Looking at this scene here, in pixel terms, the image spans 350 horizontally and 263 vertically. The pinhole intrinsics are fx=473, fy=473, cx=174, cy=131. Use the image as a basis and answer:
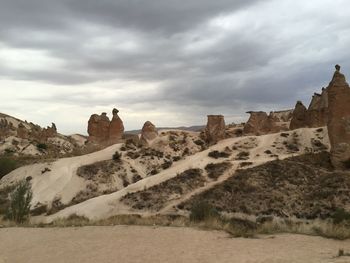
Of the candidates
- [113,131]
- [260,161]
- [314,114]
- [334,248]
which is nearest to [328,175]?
[260,161]

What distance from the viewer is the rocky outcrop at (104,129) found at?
56.4m

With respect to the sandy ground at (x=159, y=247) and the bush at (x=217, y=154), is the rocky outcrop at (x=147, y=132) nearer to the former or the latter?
the bush at (x=217, y=154)

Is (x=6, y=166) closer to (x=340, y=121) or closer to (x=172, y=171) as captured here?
(x=172, y=171)

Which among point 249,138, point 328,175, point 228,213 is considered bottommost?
point 228,213

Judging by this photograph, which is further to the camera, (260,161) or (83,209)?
(260,161)

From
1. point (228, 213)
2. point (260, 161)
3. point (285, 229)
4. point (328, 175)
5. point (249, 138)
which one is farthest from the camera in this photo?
point (249, 138)

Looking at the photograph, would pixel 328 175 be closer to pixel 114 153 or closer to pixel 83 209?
pixel 83 209

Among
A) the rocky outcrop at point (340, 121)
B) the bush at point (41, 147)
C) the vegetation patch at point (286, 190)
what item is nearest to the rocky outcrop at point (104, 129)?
the vegetation patch at point (286, 190)

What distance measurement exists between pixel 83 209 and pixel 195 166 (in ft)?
36.1

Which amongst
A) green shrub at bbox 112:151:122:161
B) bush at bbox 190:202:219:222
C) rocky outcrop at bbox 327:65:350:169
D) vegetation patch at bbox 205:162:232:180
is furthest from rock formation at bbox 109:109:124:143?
bush at bbox 190:202:219:222

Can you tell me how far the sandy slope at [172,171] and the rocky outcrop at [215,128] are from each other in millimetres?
3998

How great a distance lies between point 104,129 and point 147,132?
5.37 meters

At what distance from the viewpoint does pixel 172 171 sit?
41.2m

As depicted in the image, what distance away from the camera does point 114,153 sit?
5166cm
